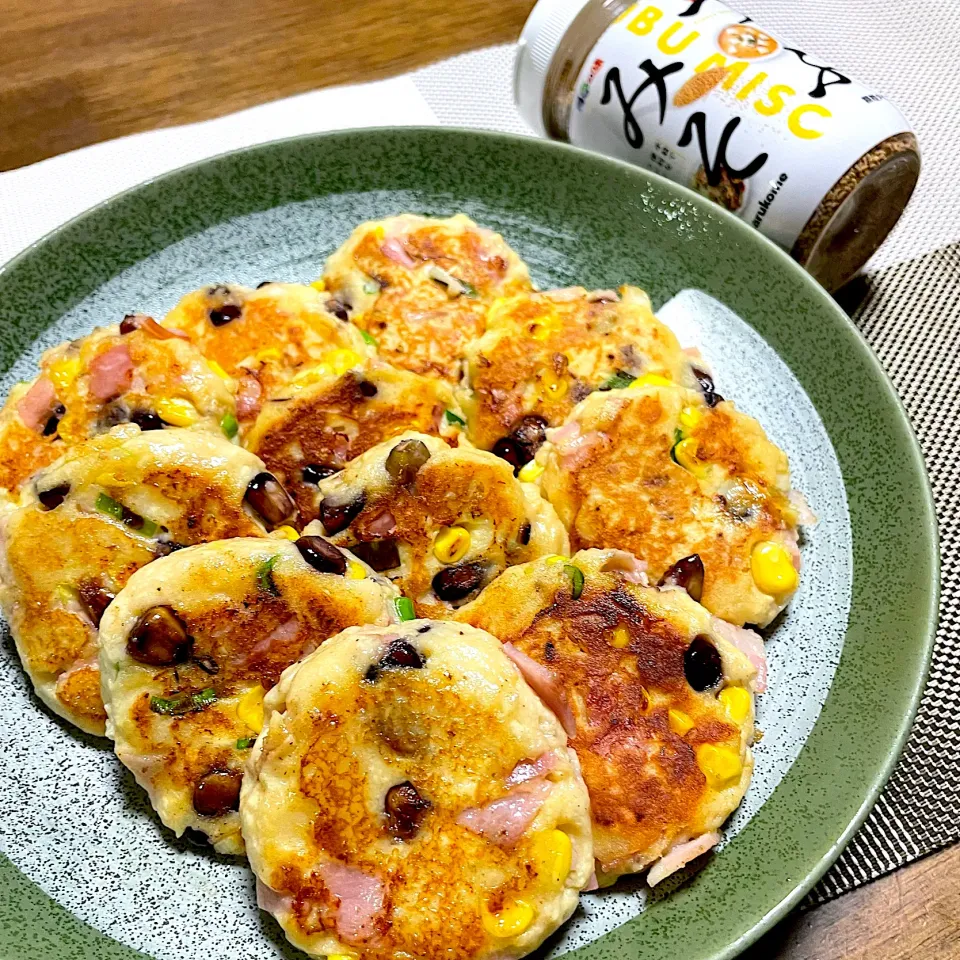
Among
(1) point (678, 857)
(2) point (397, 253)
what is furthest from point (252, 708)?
(2) point (397, 253)

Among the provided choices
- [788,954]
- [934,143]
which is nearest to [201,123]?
[934,143]

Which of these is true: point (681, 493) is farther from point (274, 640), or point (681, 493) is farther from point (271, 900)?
point (271, 900)

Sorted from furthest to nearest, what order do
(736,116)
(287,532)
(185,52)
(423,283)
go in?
(185,52)
(736,116)
(423,283)
(287,532)

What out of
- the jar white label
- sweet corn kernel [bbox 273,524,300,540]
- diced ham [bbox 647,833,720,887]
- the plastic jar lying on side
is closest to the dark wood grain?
the plastic jar lying on side

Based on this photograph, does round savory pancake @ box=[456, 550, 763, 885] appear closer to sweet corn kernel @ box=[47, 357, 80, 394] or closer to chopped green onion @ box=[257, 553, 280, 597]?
chopped green onion @ box=[257, 553, 280, 597]

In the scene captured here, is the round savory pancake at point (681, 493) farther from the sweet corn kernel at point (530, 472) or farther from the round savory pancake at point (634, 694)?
the round savory pancake at point (634, 694)

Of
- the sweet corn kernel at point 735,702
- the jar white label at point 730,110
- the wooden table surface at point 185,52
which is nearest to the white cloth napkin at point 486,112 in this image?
the wooden table surface at point 185,52

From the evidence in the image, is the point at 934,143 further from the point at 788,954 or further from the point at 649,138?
the point at 788,954
